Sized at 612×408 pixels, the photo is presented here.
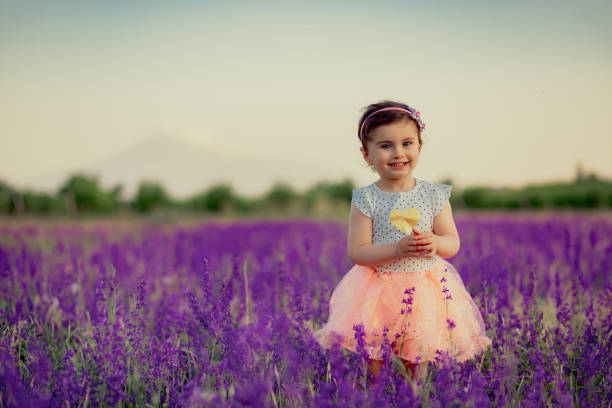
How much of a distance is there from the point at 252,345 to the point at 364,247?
699mm

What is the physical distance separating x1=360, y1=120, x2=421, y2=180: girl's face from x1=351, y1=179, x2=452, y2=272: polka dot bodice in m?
0.11

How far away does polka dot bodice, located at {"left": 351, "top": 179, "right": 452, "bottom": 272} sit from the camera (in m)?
2.28

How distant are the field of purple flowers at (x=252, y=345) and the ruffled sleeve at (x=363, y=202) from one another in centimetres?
46

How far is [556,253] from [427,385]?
420cm

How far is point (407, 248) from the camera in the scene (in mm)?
2018

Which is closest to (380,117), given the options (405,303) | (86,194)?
(405,303)

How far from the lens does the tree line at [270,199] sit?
17.3 metres

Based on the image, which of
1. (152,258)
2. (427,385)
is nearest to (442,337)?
(427,385)

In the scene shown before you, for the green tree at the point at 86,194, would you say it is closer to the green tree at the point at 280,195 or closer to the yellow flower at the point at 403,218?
the green tree at the point at 280,195

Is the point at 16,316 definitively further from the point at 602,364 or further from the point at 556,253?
the point at 556,253

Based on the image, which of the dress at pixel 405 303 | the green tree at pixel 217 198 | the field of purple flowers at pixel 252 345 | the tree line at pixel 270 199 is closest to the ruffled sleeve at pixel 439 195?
the dress at pixel 405 303

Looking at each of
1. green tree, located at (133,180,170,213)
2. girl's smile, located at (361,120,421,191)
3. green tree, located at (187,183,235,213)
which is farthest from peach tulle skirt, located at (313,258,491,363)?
green tree, located at (133,180,170,213)

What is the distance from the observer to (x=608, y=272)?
456cm

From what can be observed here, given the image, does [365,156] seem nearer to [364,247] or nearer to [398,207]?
[398,207]
